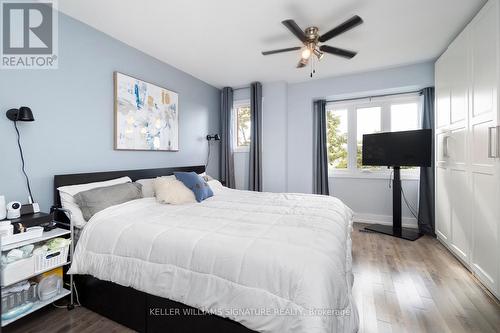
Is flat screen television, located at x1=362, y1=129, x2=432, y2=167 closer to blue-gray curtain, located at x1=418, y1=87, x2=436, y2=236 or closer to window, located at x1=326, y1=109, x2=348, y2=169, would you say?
blue-gray curtain, located at x1=418, y1=87, x2=436, y2=236

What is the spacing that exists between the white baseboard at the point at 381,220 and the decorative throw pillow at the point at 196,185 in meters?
2.88

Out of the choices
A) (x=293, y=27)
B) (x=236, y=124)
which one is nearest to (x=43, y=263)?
(x=293, y=27)

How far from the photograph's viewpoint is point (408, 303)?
1844mm

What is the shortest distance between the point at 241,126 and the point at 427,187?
129 inches

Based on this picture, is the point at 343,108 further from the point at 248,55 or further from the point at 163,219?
the point at 163,219

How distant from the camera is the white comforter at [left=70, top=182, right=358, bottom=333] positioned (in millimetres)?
1099

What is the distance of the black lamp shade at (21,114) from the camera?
1746 mm

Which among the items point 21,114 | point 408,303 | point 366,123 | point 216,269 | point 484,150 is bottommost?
point 408,303

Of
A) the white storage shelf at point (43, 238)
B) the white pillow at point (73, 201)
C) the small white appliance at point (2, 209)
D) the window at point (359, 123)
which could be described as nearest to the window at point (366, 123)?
the window at point (359, 123)

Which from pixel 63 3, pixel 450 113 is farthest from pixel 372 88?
pixel 63 3

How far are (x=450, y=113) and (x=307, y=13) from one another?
2108 mm

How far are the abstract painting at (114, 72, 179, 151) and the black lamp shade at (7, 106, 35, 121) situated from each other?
33.4 inches

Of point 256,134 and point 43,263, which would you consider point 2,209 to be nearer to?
point 43,263

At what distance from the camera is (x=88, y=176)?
2273 millimetres
